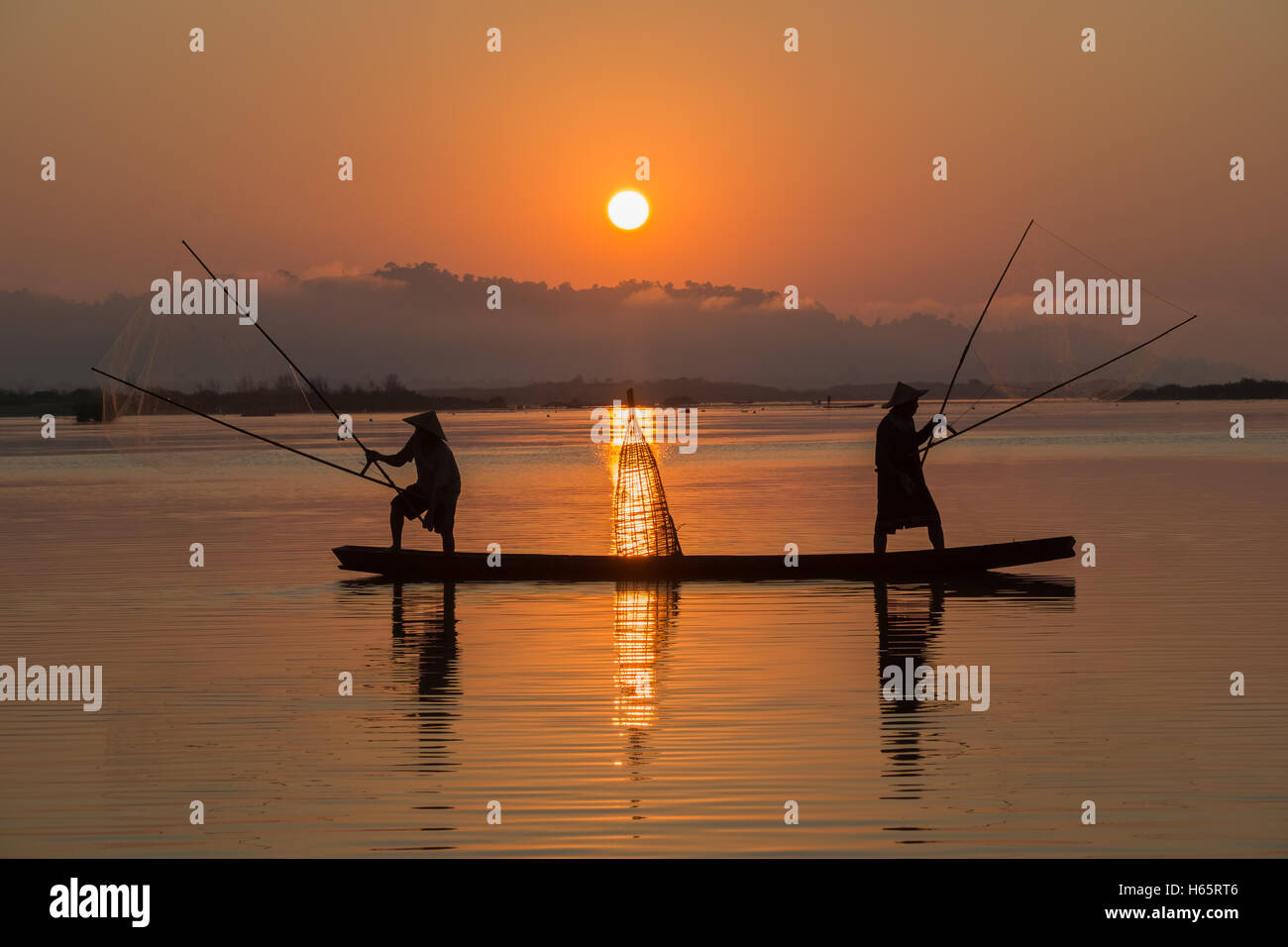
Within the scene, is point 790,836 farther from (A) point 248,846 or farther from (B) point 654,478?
(B) point 654,478

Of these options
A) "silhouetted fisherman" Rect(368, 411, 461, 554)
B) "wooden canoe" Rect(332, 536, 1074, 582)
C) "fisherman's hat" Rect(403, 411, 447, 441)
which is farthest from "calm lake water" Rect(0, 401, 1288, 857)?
"fisherman's hat" Rect(403, 411, 447, 441)

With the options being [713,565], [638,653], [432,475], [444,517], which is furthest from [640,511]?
[638,653]

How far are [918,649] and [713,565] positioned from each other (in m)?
4.81

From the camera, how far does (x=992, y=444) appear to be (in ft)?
244

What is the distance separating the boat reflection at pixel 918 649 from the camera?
27.8ft

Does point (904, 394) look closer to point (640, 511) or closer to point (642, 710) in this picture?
point (640, 511)

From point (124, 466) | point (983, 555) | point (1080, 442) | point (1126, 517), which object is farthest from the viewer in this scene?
point (1080, 442)

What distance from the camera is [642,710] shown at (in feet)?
33.2

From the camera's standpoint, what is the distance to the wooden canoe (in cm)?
1691

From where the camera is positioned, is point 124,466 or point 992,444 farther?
point 992,444

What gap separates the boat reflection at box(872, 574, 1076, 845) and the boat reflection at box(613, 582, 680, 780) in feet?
5.08
